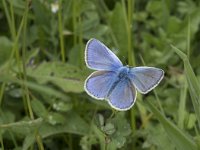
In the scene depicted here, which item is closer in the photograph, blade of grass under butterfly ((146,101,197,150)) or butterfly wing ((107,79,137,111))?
butterfly wing ((107,79,137,111))

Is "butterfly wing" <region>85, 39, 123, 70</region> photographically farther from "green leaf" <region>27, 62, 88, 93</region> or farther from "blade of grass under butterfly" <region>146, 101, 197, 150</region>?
"green leaf" <region>27, 62, 88, 93</region>

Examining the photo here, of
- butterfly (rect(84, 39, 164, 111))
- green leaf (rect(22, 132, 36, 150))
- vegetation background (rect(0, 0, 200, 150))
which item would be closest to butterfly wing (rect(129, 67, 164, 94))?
butterfly (rect(84, 39, 164, 111))

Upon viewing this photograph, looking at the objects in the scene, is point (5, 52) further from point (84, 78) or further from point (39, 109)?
point (84, 78)

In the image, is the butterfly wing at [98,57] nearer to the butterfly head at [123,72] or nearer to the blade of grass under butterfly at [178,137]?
the butterfly head at [123,72]

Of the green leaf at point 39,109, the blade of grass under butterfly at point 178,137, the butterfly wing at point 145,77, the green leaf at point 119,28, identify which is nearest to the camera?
the butterfly wing at point 145,77

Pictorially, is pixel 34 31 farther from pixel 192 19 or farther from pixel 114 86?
pixel 114 86

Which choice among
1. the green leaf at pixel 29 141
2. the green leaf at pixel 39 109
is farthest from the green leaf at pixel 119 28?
the green leaf at pixel 29 141
